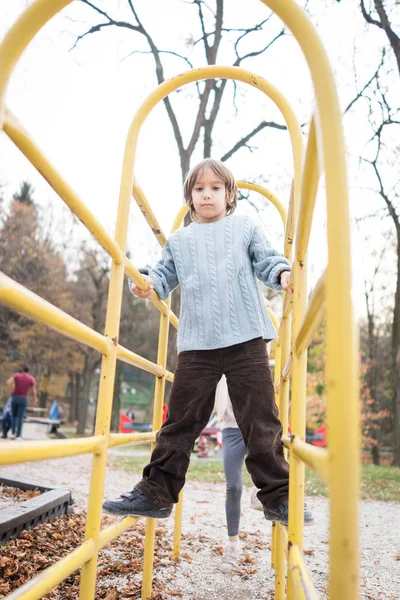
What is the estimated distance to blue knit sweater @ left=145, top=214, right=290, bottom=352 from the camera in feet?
5.89

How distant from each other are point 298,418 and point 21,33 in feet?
3.35

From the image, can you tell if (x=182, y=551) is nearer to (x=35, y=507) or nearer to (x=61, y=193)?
(x=35, y=507)

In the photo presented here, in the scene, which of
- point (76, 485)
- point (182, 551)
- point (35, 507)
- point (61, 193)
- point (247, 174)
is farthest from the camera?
point (247, 174)

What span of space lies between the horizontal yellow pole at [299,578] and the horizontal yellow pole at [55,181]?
2.95ft

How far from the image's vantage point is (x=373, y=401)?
18203 millimetres

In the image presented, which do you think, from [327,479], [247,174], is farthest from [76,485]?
[247,174]

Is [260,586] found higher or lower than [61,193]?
lower

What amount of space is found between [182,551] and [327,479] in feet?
8.42

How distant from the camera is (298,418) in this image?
4.26ft

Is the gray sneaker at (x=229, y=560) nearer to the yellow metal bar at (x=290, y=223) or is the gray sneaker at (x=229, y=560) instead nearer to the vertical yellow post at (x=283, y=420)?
the vertical yellow post at (x=283, y=420)

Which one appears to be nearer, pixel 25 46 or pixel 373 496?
pixel 25 46

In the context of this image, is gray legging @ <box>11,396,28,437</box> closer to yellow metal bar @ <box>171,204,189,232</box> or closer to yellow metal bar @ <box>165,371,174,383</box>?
yellow metal bar @ <box>171,204,189,232</box>

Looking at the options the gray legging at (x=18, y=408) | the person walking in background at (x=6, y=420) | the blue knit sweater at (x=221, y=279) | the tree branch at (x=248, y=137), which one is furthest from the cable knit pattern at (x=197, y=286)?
the person walking in background at (x=6, y=420)

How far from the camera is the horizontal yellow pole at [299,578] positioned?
0.83m
